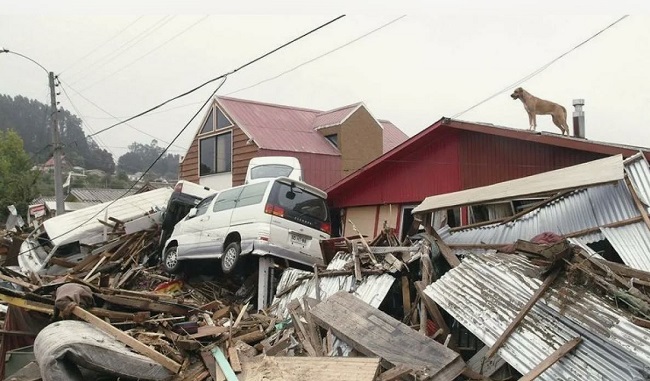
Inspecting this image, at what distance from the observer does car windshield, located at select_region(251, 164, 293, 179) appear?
16.5 meters

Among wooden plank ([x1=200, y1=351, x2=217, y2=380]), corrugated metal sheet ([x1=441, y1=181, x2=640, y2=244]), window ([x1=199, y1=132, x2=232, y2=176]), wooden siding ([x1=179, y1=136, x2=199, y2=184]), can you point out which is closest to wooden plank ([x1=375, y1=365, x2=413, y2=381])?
wooden plank ([x1=200, y1=351, x2=217, y2=380])

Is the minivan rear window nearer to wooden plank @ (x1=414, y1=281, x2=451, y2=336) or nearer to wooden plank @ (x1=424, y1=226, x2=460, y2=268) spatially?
wooden plank @ (x1=424, y1=226, x2=460, y2=268)

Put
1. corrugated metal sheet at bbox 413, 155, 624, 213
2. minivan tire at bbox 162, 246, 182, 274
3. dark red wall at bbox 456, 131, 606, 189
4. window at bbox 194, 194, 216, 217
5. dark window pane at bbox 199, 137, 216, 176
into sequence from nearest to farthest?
corrugated metal sheet at bbox 413, 155, 624, 213, dark red wall at bbox 456, 131, 606, 189, window at bbox 194, 194, 216, 217, minivan tire at bbox 162, 246, 182, 274, dark window pane at bbox 199, 137, 216, 176

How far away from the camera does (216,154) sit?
22500 mm

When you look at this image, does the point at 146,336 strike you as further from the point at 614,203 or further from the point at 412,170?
the point at 412,170

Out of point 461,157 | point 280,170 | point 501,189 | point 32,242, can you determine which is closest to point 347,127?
point 280,170

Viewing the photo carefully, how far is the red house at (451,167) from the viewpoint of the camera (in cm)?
962

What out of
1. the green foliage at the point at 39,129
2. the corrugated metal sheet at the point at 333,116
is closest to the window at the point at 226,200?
Answer: the corrugated metal sheet at the point at 333,116

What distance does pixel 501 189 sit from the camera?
7.42m

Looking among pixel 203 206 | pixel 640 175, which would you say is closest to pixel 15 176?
pixel 203 206

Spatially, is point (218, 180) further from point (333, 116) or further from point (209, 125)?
point (333, 116)

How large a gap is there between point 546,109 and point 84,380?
9907 mm

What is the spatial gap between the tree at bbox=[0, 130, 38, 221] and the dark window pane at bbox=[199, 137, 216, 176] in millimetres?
21100

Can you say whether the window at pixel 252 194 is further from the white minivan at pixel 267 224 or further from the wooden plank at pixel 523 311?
the wooden plank at pixel 523 311
